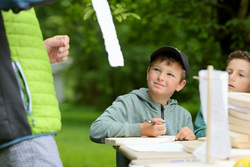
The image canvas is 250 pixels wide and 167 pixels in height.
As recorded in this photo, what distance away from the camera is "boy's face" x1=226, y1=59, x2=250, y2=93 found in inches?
106

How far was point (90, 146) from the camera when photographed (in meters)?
11.5

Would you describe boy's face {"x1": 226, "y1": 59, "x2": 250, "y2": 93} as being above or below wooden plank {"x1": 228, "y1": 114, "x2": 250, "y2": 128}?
above

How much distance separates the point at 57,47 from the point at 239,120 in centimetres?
106

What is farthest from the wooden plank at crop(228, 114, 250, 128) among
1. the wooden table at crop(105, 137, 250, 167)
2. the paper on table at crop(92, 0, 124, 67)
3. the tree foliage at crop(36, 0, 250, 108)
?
the tree foliage at crop(36, 0, 250, 108)

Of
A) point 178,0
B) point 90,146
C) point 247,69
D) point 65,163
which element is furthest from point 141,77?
point 247,69

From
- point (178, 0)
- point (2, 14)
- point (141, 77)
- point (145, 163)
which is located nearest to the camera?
point (145, 163)

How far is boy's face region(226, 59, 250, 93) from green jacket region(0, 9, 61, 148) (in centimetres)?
136

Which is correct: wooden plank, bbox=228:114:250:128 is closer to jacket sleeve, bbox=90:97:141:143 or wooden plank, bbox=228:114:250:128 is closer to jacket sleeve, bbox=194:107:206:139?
jacket sleeve, bbox=90:97:141:143

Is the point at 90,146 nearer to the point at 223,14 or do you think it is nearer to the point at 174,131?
the point at 223,14

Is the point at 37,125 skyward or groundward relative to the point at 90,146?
skyward

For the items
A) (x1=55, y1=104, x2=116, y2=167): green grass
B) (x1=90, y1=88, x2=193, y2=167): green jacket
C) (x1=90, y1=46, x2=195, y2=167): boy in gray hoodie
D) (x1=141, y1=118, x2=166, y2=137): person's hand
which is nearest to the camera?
(x1=141, y1=118, x2=166, y2=137): person's hand

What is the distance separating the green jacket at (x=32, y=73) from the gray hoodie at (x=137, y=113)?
0.57m

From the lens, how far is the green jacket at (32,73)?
5.91 feet

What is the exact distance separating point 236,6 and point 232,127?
3040mm
